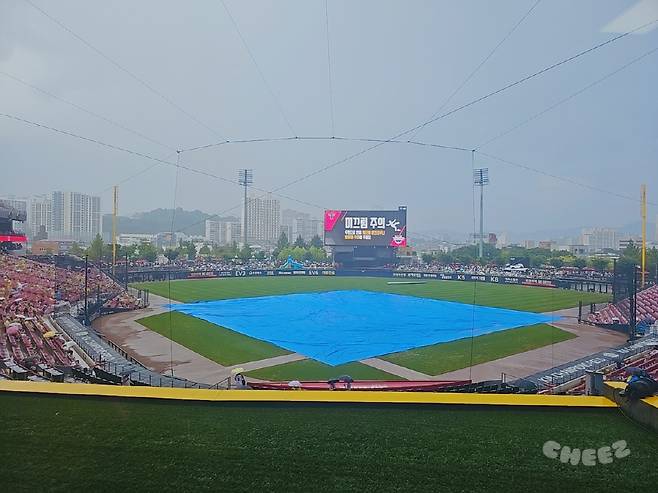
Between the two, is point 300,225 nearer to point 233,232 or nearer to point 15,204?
point 233,232

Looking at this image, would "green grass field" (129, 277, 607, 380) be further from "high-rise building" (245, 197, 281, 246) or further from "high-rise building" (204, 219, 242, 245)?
"high-rise building" (245, 197, 281, 246)

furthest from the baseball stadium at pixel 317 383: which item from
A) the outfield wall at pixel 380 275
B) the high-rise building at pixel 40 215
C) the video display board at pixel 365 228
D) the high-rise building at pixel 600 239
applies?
the high-rise building at pixel 600 239

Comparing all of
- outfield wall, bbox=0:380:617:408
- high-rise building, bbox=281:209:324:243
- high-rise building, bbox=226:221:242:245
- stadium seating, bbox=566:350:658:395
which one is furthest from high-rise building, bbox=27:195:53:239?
stadium seating, bbox=566:350:658:395

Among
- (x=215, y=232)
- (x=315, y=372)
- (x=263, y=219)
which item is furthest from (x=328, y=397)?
(x=263, y=219)

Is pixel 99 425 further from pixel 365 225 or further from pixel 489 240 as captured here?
pixel 489 240

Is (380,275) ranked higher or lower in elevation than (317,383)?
higher

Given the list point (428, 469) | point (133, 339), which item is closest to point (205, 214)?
point (133, 339)
